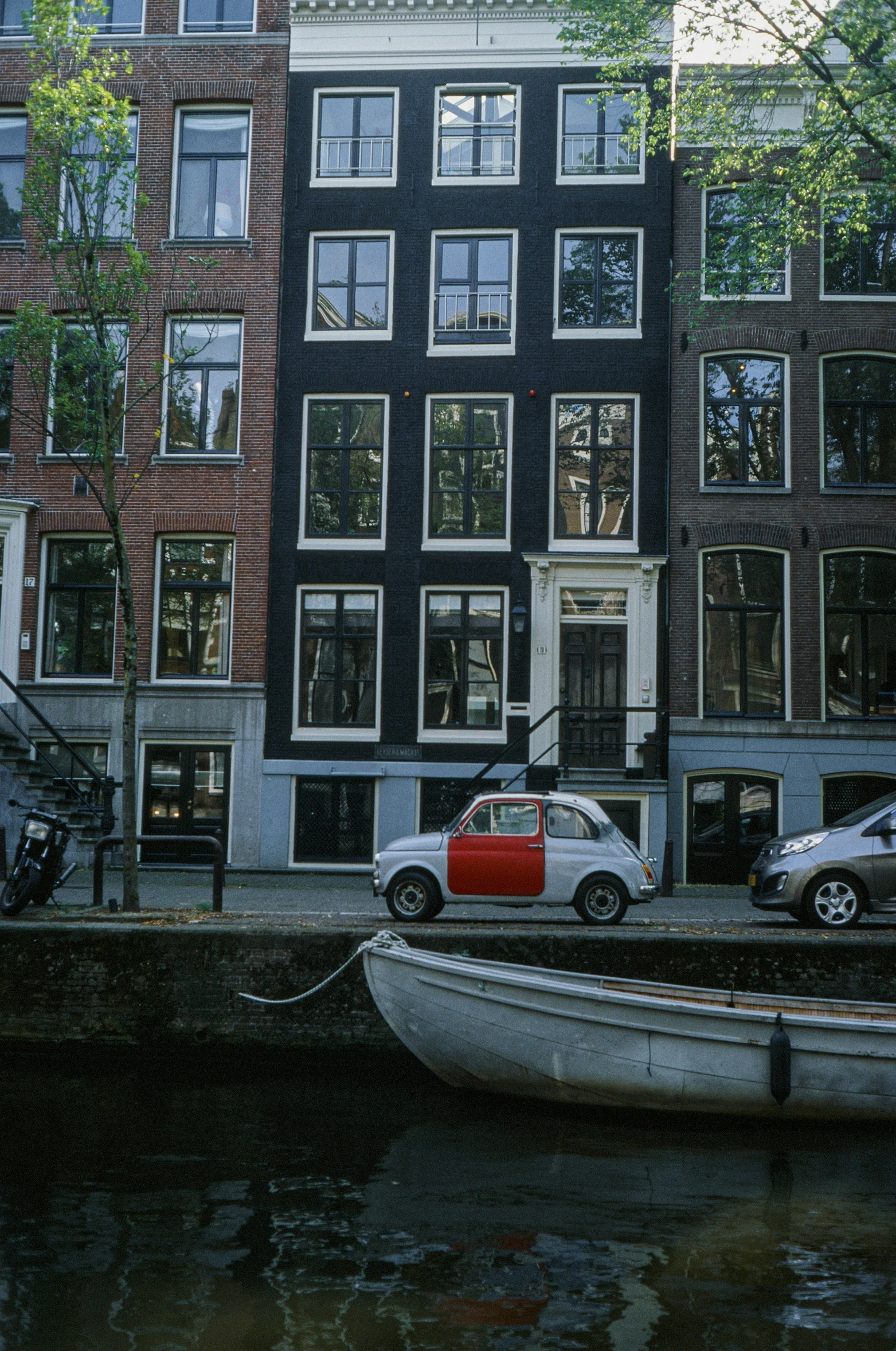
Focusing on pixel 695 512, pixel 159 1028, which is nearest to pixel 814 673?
pixel 695 512

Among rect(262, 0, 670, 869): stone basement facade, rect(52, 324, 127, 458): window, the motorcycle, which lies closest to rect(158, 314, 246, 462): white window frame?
rect(262, 0, 670, 869): stone basement facade

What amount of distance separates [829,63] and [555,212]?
5887 millimetres

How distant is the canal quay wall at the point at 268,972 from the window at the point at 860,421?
43.1ft

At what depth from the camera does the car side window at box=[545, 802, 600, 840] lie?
1482 centimetres

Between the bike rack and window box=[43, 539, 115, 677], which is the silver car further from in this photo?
window box=[43, 539, 115, 677]

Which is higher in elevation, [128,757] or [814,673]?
[814,673]

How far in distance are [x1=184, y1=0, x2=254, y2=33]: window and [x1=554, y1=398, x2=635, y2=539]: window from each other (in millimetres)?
10048

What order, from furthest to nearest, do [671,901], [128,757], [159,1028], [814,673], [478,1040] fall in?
[814,673] → [671,901] → [128,757] → [159,1028] → [478,1040]

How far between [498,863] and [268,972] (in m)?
3.56

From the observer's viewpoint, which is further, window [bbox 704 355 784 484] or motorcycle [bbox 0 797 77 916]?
window [bbox 704 355 784 484]

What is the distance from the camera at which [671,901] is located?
1864cm

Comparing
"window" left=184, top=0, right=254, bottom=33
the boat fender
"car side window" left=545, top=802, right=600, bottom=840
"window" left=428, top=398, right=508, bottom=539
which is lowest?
the boat fender

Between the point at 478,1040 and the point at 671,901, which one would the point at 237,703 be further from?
the point at 478,1040

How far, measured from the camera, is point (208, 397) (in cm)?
2403
